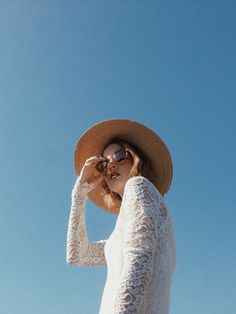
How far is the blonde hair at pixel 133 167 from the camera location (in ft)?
12.2

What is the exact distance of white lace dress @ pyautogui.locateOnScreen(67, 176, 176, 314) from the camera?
94.0 inches

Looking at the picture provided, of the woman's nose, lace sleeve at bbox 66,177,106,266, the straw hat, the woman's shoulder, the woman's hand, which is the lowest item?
the woman's shoulder

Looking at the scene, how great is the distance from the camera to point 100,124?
437 centimetres

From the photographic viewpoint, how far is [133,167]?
12.0ft

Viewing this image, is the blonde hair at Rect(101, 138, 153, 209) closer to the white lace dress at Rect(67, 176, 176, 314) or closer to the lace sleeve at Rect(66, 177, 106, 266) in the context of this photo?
the lace sleeve at Rect(66, 177, 106, 266)

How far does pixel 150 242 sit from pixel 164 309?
0.43 meters

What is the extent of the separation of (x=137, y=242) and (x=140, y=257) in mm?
107

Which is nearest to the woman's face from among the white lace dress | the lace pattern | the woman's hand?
the woman's hand

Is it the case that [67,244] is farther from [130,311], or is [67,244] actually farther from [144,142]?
[130,311]

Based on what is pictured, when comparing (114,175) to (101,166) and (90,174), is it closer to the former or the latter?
(101,166)

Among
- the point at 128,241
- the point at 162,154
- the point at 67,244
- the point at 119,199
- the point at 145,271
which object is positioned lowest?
the point at 145,271

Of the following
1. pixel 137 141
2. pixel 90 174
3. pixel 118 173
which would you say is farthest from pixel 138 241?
A: pixel 137 141

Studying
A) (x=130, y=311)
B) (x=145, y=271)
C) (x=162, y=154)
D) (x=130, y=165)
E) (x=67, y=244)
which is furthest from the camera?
(x=162, y=154)

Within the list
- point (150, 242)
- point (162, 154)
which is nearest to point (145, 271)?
point (150, 242)
